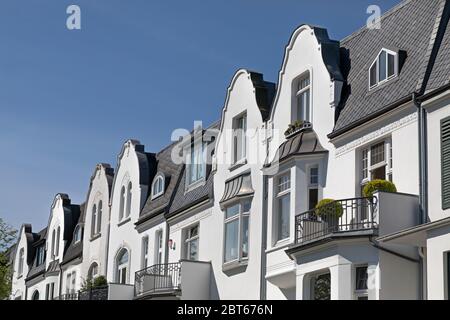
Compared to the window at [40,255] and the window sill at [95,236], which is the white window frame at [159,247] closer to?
the window sill at [95,236]

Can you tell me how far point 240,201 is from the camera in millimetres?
33500

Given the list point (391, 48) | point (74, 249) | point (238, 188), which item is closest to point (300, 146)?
point (391, 48)

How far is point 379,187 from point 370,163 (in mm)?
1982

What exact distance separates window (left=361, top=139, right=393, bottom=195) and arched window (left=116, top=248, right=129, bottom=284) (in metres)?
18.4

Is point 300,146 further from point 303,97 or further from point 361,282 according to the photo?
point 361,282

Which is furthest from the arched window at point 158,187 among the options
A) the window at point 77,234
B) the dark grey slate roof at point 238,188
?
the window at point 77,234

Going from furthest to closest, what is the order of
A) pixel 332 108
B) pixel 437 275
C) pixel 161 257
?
pixel 161 257, pixel 332 108, pixel 437 275

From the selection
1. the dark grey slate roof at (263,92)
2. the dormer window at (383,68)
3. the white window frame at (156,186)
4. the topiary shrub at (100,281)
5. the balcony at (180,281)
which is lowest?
the balcony at (180,281)

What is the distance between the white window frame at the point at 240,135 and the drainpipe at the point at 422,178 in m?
9.83

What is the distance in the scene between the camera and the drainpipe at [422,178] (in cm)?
2447

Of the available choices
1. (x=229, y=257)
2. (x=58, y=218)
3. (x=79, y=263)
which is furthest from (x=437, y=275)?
(x=58, y=218)

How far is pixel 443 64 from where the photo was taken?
25266 mm
